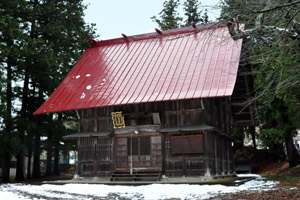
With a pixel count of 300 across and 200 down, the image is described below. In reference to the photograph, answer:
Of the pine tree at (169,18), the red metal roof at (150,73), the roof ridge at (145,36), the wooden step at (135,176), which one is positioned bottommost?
the wooden step at (135,176)

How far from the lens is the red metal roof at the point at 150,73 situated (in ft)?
48.0

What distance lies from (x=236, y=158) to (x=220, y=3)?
28305mm

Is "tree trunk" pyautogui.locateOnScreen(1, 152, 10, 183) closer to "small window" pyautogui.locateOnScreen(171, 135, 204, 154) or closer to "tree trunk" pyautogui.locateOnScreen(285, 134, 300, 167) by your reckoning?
"small window" pyautogui.locateOnScreen(171, 135, 204, 154)

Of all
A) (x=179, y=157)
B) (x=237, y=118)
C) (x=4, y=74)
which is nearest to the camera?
(x=179, y=157)

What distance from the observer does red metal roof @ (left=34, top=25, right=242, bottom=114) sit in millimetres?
14641

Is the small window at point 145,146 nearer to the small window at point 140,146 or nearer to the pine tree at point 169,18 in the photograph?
the small window at point 140,146

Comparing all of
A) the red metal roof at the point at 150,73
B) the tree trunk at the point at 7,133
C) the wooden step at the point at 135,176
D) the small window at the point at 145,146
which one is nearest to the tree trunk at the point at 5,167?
the tree trunk at the point at 7,133

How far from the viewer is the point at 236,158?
32625 mm

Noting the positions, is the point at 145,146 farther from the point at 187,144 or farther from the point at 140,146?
the point at 187,144

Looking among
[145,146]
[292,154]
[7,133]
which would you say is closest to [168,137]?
[145,146]

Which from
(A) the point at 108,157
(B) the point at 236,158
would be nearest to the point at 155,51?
(A) the point at 108,157

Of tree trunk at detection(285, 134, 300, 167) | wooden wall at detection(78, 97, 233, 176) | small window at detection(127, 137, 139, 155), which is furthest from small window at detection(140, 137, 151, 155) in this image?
tree trunk at detection(285, 134, 300, 167)

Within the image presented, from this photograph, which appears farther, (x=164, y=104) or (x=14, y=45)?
(x=14, y=45)

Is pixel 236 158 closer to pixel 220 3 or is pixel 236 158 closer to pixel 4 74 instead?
pixel 4 74
